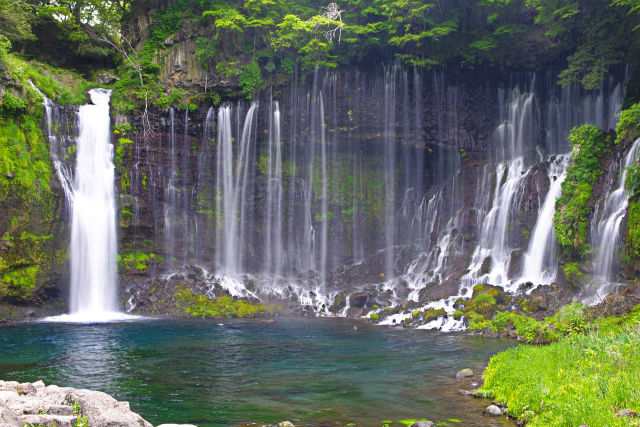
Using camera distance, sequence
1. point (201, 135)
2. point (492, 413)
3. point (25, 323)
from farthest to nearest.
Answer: point (201, 135) < point (25, 323) < point (492, 413)

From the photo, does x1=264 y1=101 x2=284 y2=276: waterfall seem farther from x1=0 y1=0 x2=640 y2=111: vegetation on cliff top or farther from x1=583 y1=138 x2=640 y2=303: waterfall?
x1=583 y1=138 x2=640 y2=303: waterfall

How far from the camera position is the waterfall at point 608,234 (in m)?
18.5

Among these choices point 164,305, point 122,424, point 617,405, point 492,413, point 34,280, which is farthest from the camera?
point 164,305

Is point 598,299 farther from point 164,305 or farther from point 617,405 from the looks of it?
point 164,305

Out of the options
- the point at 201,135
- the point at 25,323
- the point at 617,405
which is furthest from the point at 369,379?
the point at 201,135

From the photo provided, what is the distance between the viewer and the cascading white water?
22.0 metres

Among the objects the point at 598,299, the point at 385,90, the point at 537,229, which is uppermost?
the point at 385,90

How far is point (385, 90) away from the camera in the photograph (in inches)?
1206

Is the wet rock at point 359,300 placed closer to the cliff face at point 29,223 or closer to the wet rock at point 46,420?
the cliff face at point 29,223

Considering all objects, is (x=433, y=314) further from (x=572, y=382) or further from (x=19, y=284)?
(x=19, y=284)

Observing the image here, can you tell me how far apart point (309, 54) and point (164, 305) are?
1658 centimetres

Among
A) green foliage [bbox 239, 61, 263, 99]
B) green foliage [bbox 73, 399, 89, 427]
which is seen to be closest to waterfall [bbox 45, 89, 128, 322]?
green foliage [bbox 239, 61, 263, 99]

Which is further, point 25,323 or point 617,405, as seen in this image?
point 25,323

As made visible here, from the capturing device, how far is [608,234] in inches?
750
